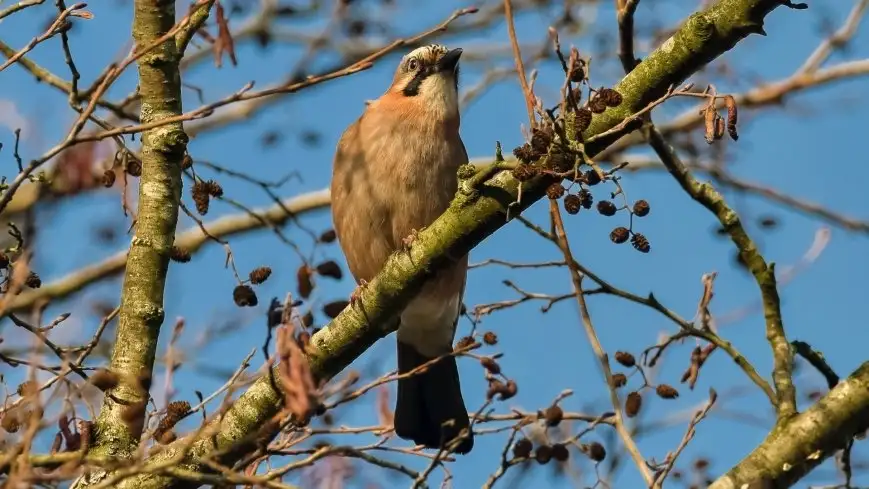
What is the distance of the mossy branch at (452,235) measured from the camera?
3.46m

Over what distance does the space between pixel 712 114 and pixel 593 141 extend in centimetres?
35

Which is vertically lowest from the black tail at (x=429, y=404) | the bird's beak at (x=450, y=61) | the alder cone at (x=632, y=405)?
the alder cone at (x=632, y=405)

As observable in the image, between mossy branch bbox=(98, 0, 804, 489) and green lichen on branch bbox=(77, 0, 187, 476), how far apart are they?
0.34 metres

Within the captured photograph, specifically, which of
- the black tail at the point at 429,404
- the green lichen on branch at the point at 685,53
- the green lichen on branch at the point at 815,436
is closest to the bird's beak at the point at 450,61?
the black tail at the point at 429,404

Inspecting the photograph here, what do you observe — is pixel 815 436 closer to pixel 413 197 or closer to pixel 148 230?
pixel 413 197

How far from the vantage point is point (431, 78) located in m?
5.88

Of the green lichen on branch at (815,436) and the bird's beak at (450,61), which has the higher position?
the bird's beak at (450,61)

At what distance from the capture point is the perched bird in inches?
206

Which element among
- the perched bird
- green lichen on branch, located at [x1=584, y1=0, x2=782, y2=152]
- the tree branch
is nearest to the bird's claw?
the perched bird

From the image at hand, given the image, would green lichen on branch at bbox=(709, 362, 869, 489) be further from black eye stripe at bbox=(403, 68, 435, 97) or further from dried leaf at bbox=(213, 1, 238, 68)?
black eye stripe at bbox=(403, 68, 435, 97)

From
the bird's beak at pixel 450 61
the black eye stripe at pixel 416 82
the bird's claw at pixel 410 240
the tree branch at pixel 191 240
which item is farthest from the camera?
the tree branch at pixel 191 240

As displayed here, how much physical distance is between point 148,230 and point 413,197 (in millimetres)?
1319

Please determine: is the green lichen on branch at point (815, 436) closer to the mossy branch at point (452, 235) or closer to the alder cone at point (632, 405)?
the alder cone at point (632, 405)

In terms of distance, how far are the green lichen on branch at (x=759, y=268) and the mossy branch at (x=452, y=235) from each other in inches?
39.8
